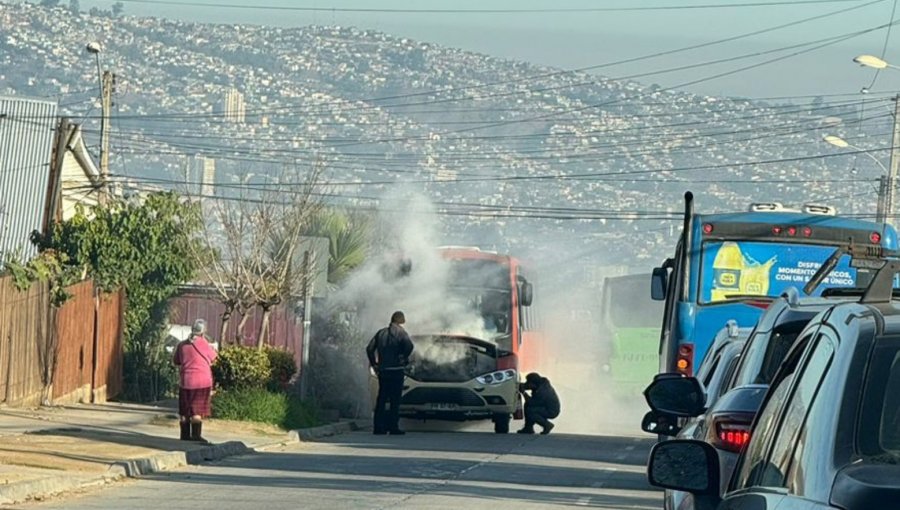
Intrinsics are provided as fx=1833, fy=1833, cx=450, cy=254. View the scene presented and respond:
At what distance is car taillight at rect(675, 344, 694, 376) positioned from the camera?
65.3 feet

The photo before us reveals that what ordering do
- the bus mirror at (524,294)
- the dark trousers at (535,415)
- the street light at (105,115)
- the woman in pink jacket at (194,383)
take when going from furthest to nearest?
the street light at (105,115) < the bus mirror at (524,294) < the dark trousers at (535,415) < the woman in pink jacket at (194,383)

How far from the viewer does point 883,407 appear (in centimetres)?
435

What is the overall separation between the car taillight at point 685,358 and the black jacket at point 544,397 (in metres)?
10.1

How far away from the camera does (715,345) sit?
12570 millimetres

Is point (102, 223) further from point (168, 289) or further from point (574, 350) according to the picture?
point (574, 350)

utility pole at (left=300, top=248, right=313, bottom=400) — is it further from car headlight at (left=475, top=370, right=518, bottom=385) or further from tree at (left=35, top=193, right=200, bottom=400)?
tree at (left=35, top=193, right=200, bottom=400)

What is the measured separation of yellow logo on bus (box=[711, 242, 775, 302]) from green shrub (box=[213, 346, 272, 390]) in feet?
29.3

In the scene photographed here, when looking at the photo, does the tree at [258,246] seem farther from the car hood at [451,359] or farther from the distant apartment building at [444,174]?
the distant apartment building at [444,174]

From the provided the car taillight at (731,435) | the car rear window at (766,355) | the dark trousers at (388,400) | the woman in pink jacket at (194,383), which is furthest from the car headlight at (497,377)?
the car taillight at (731,435)

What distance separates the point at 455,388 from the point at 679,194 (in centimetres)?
11690

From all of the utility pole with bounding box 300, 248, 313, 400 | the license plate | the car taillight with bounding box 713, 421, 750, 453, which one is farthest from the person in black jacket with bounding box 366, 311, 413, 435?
the car taillight with bounding box 713, 421, 750, 453

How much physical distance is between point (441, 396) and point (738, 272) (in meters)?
8.92

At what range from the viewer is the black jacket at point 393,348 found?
26391mm

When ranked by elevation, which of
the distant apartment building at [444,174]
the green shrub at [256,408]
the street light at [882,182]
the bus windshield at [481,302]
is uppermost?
the distant apartment building at [444,174]
